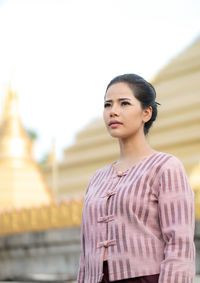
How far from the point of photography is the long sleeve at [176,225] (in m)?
2.04

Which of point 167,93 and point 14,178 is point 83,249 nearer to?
point 167,93

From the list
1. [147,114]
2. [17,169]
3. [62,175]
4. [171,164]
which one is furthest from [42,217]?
[171,164]

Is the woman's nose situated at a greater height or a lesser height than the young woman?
greater

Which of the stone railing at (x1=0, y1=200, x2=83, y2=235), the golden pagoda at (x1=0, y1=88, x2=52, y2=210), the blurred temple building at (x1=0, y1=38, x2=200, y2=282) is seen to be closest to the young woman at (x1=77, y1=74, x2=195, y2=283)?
the blurred temple building at (x1=0, y1=38, x2=200, y2=282)

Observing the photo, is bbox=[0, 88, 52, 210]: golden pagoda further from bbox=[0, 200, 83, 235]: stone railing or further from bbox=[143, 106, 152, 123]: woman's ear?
bbox=[143, 106, 152, 123]: woman's ear

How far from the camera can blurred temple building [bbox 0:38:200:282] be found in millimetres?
9078

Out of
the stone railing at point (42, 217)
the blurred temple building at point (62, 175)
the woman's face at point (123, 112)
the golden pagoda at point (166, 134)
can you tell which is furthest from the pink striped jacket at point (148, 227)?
the golden pagoda at point (166, 134)

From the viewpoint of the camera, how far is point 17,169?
13.9 meters

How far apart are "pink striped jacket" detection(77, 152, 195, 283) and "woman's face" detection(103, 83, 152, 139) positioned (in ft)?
0.48

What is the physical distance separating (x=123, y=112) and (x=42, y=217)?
7.52 meters

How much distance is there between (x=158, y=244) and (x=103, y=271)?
20 cm

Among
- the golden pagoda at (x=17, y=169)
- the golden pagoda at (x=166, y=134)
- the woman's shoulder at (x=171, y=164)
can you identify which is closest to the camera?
the woman's shoulder at (x=171, y=164)

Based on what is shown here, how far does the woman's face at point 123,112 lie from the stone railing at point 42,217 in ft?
21.7

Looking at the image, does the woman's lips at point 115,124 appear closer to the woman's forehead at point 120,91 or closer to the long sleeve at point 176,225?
the woman's forehead at point 120,91
